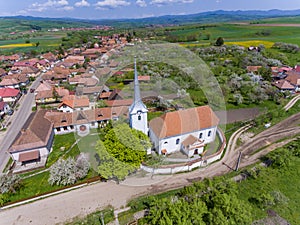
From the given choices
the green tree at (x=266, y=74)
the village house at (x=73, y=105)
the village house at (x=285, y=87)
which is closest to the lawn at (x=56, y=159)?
the village house at (x=73, y=105)

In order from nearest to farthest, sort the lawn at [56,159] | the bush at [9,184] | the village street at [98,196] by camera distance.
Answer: the village street at [98,196] → the bush at [9,184] → the lawn at [56,159]

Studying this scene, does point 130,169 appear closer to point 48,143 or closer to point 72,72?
point 48,143

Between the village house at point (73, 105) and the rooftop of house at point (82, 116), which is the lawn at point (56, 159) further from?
the village house at point (73, 105)

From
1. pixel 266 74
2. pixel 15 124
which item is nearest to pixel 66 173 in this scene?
pixel 15 124

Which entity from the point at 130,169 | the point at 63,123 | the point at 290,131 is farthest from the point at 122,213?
the point at 290,131

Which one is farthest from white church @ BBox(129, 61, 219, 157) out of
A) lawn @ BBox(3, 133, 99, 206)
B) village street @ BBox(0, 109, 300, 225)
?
lawn @ BBox(3, 133, 99, 206)

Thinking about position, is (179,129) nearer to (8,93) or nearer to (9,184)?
(9,184)

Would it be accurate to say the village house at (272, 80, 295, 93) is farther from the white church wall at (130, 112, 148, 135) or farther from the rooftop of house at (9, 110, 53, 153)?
the rooftop of house at (9, 110, 53, 153)
